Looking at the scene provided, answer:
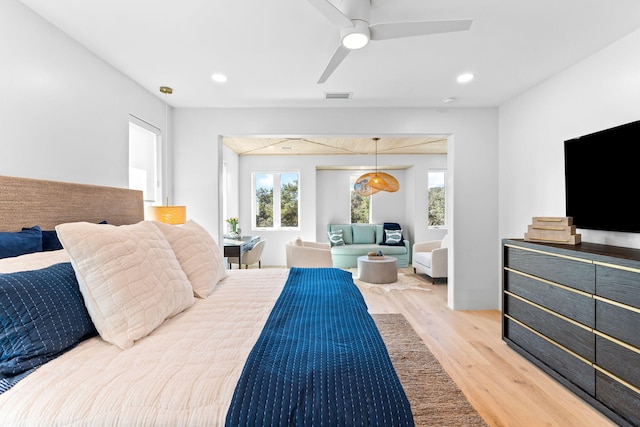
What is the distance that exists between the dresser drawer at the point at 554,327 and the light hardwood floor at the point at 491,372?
329 mm

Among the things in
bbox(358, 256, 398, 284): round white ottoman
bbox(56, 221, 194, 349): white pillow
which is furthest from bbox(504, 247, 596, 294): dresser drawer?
bbox(56, 221, 194, 349): white pillow

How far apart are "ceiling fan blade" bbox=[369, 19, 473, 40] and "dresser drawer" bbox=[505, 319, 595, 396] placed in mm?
2264

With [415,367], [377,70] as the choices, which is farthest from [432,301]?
[377,70]

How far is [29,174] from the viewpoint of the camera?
189 cm

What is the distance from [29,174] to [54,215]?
0.94 feet

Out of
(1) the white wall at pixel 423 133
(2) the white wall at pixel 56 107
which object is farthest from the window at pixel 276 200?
(2) the white wall at pixel 56 107

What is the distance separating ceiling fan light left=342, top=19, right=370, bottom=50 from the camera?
1.72 meters

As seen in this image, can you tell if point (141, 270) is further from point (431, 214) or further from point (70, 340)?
point (431, 214)

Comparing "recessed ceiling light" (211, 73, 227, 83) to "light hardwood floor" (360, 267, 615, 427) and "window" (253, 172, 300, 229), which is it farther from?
"window" (253, 172, 300, 229)

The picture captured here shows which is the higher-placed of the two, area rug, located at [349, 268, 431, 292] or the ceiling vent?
the ceiling vent

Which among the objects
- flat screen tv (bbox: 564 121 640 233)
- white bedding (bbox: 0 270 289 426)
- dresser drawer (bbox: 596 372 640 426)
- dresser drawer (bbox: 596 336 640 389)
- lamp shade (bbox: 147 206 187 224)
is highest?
flat screen tv (bbox: 564 121 640 233)

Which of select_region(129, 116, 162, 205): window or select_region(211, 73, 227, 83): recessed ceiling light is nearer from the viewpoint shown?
select_region(211, 73, 227, 83): recessed ceiling light

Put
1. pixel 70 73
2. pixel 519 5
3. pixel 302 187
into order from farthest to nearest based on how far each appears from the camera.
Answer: pixel 302 187, pixel 70 73, pixel 519 5

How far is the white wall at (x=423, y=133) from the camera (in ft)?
12.3
